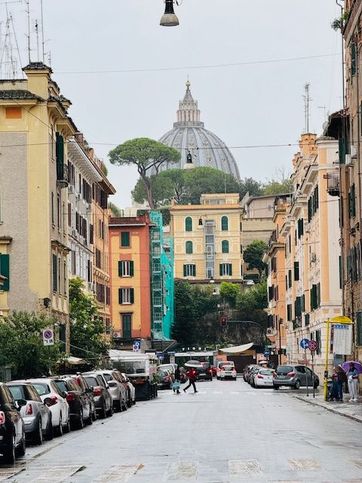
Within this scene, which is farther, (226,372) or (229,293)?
(229,293)

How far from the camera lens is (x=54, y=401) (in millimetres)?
33469

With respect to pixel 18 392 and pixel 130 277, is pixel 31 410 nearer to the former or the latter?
pixel 18 392

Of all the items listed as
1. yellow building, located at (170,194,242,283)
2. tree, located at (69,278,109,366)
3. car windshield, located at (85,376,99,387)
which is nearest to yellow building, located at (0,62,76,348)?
tree, located at (69,278,109,366)

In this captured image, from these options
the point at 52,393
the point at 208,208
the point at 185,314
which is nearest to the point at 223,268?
the point at 208,208

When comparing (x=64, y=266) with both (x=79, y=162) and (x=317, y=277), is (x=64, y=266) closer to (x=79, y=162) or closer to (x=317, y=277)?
(x=79, y=162)

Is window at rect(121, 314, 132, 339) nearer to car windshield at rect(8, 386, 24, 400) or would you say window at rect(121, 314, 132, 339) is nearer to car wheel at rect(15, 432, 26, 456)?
car windshield at rect(8, 386, 24, 400)

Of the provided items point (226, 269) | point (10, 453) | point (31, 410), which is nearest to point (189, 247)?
point (226, 269)

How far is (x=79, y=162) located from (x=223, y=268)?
324ft

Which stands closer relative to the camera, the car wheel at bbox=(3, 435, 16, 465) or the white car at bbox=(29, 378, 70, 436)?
the car wheel at bbox=(3, 435, 16, 465)

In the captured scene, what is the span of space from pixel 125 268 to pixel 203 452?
97.2 m

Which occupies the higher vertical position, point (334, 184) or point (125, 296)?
point (334, 184)

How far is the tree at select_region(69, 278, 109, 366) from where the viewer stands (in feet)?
234

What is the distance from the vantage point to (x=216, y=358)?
482 ft

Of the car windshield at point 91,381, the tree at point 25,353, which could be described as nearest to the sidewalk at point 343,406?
the car windshield at point 91,381
